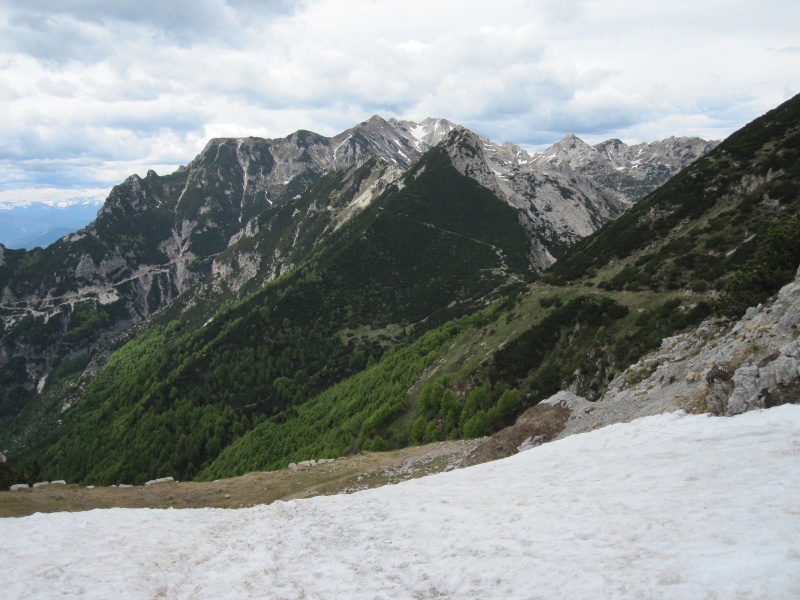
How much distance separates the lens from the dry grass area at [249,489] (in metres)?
28.4

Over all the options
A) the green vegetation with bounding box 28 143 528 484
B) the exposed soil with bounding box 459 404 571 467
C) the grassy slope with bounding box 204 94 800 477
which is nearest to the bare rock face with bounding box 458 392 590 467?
the exposed soil with bounding box 459 404 571 467

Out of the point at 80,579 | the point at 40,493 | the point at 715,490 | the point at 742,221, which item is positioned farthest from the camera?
the point at 742,221

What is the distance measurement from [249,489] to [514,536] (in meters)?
23.9

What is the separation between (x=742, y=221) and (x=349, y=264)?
145 meters

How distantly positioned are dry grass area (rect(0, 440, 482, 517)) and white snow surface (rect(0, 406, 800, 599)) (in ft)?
20.7

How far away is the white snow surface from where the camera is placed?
10.8 meters

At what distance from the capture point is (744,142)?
71188 millimetres

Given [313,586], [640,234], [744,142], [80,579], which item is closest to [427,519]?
[313,586]

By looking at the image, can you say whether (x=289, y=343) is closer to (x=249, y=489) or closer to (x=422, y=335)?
(x=422, y=335)

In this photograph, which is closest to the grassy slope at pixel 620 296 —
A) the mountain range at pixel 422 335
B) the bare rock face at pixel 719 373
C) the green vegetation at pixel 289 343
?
the mountain range at pixel 422 335

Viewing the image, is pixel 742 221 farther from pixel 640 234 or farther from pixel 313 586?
pixel 313 586

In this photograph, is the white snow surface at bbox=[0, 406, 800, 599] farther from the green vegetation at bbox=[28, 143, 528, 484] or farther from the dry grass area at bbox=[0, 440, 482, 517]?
the green vegetation at bbox=[28, 143, 528, 484]

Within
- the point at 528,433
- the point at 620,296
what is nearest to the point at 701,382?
the point at 528,433

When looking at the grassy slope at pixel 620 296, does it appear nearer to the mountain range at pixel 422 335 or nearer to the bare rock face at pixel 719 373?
the mountain range at pixel 422 335
